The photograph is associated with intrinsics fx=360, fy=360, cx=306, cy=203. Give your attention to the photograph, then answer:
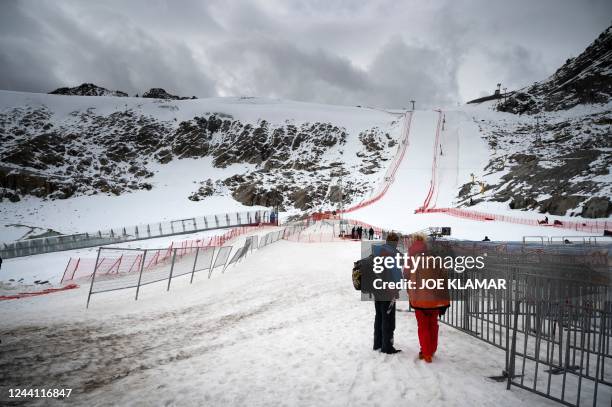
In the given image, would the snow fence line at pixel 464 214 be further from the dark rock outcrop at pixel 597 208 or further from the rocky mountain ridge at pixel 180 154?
the rocky mountain ridge at pixel 180 154

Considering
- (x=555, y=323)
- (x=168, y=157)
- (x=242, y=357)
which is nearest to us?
(x=555, y=323)

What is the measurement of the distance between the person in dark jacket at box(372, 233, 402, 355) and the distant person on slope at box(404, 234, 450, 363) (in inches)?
12.6

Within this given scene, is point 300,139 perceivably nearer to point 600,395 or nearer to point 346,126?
point 346,126

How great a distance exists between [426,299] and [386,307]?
805mm

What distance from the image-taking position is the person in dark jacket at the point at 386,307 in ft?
19.7

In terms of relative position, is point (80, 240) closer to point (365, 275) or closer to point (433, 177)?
point (365, 275)

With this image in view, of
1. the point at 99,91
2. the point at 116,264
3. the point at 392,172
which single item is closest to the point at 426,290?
the point at 116,264

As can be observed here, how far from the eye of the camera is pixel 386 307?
613cm

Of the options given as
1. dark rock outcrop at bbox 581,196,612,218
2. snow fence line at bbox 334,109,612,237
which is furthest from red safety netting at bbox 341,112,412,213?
dark rock outcrop at bbox 581,196,612,218

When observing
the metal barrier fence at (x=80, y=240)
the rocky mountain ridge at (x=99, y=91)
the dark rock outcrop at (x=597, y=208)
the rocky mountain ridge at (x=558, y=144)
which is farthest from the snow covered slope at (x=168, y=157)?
the rocky mountain ridge at (x=99, y=91)

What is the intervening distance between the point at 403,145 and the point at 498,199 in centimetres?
3827

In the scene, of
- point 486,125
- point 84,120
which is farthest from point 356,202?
point 84,120

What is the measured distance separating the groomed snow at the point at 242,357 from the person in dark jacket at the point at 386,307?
0.78 feet

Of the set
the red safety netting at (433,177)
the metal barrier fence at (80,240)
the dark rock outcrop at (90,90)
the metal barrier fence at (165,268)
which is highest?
the dark rock outcrop at (90,90)
